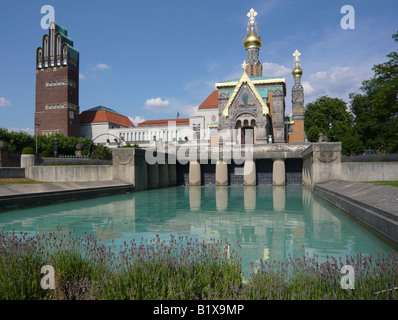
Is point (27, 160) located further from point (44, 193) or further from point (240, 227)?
point (240, 227)

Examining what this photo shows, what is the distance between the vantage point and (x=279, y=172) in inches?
1387

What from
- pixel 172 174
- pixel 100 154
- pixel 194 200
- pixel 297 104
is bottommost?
pixel 194 200

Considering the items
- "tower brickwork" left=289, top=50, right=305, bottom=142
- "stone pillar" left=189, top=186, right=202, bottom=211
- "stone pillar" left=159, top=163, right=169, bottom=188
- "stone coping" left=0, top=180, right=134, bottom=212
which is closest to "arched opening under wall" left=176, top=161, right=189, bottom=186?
"stone pillar" left=159, top=163, right=169, bottom=188

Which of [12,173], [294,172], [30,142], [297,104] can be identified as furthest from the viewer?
[297,104]

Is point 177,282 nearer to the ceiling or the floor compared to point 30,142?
nearer to the floor

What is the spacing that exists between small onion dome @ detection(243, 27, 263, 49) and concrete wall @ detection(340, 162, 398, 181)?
4833cm

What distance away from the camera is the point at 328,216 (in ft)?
42.9

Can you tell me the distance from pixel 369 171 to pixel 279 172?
1116cm

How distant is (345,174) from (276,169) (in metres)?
10.8

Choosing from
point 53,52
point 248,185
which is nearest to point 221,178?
point 248,185

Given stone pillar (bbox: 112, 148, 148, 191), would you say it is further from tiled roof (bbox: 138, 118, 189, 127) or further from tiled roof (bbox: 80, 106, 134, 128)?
tiled roof (bbox: 80, 106, 134, 128)

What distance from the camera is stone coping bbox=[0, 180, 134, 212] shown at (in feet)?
49.6

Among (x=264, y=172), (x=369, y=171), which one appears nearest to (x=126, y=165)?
(x=264, y=172)
